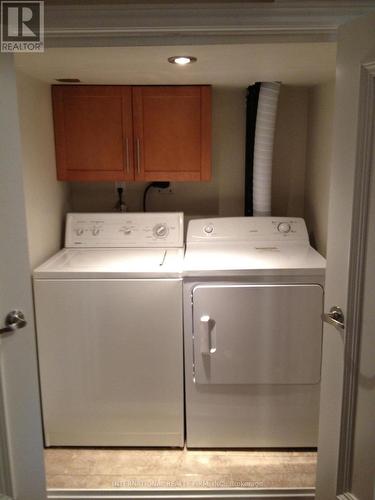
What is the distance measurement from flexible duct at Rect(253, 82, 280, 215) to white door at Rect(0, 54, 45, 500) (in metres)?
1.57

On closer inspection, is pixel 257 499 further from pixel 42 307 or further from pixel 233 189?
pixel 233 189

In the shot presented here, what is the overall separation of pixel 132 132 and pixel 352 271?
170 cm

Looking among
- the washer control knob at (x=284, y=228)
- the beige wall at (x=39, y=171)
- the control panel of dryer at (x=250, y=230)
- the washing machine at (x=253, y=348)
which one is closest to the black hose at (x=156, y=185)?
the control panel of dryer at (x=250, y=230)

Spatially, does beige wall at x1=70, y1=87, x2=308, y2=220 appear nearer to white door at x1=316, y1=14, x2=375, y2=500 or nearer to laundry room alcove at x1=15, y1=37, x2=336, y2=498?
laundry room alcove at x1=15, y1=37, x2=336, y2=498

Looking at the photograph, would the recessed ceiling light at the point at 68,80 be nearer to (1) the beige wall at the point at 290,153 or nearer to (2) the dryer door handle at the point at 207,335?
(1) the beige wall at the point at 290,153

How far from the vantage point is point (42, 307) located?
2223 millimetres

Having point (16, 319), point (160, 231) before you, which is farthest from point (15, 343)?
point (160, 231)

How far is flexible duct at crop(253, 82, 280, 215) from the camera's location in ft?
8.39

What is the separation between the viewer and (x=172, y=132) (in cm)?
263

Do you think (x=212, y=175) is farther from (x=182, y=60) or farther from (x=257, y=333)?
(x=257, y=333)

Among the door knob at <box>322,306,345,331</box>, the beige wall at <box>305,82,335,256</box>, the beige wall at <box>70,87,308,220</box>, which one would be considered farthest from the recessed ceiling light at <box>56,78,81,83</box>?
the door knob at <box>322,306,345,331</box>

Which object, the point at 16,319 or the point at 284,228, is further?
the point at 284,228

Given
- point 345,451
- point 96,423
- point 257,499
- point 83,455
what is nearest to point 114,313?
point 96,423

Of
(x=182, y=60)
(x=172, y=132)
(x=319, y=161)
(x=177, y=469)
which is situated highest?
(x=182, y=60)
